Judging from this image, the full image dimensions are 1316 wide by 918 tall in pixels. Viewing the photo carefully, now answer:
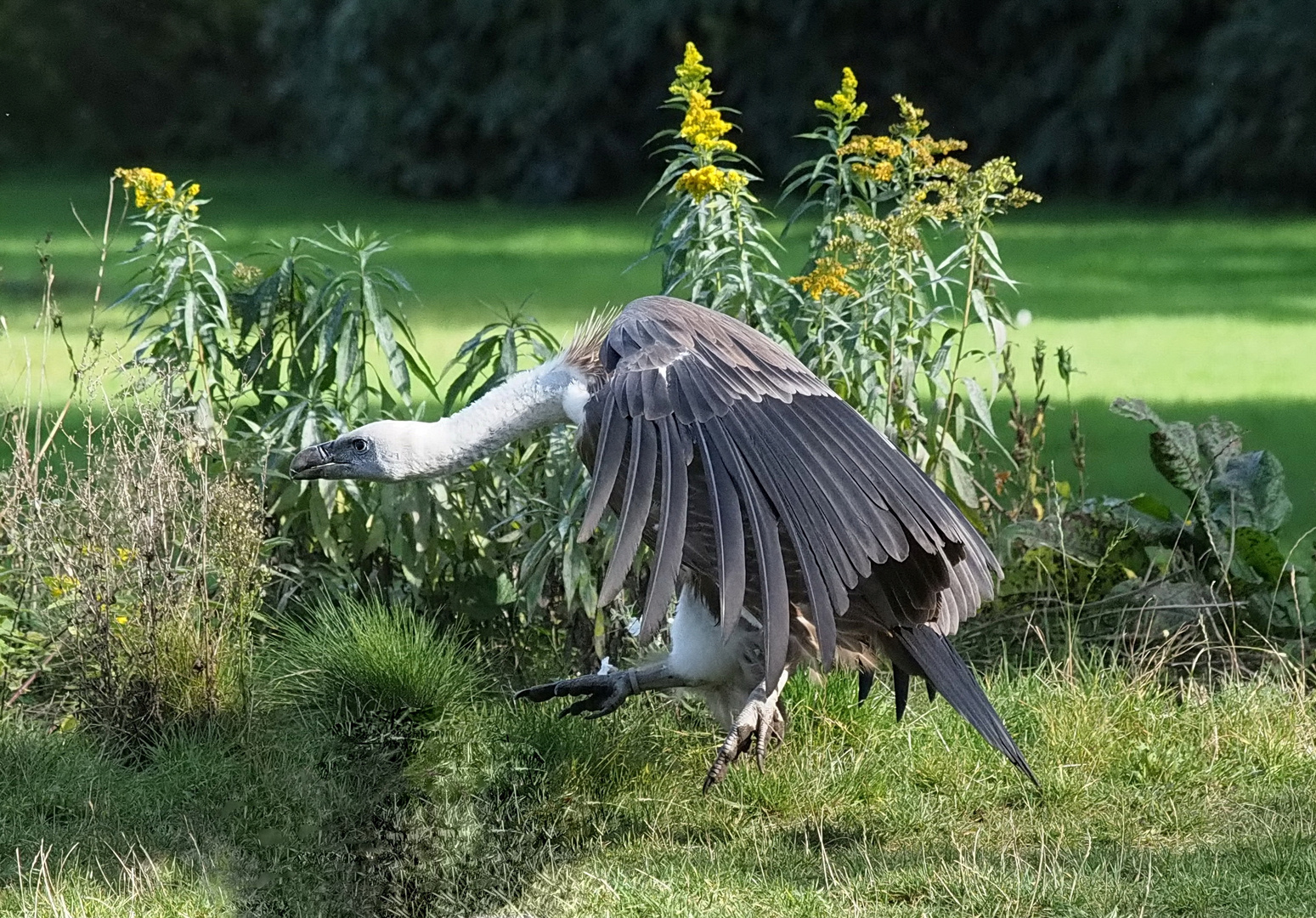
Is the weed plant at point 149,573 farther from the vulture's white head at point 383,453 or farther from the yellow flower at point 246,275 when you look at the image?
the yellow flower at point 246,275

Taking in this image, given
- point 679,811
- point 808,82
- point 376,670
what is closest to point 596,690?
point 679,811

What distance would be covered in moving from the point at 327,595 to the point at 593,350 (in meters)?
1.16

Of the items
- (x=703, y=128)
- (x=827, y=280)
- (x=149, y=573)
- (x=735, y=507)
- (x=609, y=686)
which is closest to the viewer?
(x=735, y=507)

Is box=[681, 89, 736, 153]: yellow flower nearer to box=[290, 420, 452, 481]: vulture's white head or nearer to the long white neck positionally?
the long white neck

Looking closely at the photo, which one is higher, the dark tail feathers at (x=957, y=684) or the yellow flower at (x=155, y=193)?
the yellow flower at (x=155, y=193)

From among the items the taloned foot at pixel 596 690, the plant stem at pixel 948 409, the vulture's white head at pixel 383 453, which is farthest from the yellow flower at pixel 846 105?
the taloned foot at pixel 596 690

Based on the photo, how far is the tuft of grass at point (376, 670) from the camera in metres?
4.18

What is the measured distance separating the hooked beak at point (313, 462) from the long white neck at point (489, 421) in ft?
0.60

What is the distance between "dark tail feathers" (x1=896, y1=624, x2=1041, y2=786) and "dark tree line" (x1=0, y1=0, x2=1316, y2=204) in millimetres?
13395

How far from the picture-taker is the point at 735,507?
137 inches

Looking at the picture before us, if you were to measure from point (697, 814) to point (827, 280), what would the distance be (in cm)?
146

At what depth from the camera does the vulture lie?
3426 millimetres

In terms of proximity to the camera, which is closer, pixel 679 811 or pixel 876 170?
pixel 679 811

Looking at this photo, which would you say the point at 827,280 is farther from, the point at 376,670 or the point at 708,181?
the point at 376,670
